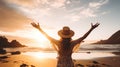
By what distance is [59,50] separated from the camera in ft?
19.5

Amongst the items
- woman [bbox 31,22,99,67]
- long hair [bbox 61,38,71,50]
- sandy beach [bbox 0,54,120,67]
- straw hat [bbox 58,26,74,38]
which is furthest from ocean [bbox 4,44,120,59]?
straw hat [bbox 58,26,74,38]

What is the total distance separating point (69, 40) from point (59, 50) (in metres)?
0.43

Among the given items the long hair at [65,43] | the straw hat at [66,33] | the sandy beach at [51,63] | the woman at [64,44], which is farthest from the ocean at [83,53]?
the straw hat at [66,33]

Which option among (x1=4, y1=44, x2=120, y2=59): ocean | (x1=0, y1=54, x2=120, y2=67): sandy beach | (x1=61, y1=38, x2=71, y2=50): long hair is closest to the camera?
(x1=61, y1=38, x2=71, y2=50): long hair

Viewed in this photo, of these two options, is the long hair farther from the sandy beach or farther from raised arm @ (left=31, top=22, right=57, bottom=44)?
the sandy beach

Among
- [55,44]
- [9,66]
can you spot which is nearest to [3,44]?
[9,66]

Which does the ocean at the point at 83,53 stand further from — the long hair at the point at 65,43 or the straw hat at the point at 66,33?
the straw hat at the point at 66,33

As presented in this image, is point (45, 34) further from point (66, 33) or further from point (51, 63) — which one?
point (51, 63)

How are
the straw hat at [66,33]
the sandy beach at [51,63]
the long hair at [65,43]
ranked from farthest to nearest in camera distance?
the sandy beach at [51,63] → the long hair at [65,43] → the straw hat at [66,33]

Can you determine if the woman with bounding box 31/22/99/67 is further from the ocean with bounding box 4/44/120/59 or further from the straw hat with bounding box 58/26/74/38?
the ocean with bounding box 4/44/120/59

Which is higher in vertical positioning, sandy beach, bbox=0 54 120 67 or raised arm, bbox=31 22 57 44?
raised arm, bbox=31 22 57 44

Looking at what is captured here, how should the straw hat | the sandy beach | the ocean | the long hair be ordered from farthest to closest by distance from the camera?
1. the ocean
2. the sandy beach
3. the long hair
4. the straw hat

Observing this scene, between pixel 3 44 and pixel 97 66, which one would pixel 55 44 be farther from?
pixel 3 44

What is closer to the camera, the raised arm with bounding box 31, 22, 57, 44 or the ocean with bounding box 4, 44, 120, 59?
the raised arm with bounding box 31, 22, 57, 44
